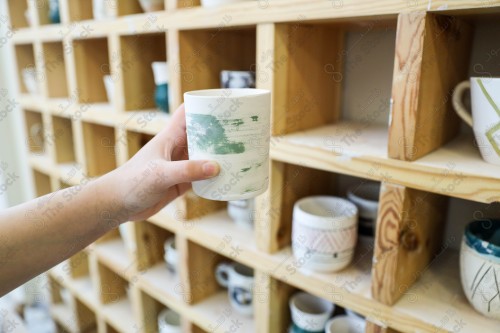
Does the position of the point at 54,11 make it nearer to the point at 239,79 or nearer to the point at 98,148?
the point at 98,148

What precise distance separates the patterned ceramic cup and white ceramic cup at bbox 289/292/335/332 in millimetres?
301

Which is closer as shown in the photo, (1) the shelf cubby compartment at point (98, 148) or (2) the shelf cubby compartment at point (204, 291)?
(2) the shelf cubby compartment at point (204, 291)

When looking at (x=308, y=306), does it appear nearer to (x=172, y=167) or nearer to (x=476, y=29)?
(x=172, y=167)

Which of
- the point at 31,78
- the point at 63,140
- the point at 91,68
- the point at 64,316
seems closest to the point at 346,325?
the point at 91,68

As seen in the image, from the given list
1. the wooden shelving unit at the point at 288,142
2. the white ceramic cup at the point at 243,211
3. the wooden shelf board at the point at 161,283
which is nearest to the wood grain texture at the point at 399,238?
the wooden shelving unit at the point at 288,142

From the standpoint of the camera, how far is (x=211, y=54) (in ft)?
3.04

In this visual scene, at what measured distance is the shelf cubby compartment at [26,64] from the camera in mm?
1497

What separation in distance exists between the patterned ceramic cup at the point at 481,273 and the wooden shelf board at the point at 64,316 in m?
1.44

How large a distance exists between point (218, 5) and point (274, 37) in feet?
0.47

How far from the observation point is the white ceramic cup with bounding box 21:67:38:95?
1.50m

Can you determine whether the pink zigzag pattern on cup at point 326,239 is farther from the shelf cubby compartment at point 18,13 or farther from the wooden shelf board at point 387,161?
the shelf cubby compartment at point 18,13

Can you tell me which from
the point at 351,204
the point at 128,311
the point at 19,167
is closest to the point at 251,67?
the point at 351,204

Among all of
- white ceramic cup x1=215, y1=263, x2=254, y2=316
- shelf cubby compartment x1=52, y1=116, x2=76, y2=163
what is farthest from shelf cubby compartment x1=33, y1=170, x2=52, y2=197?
white ceramic cup x1=215, y1=263, x2=254, y2=316

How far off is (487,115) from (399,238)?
0.22 m
